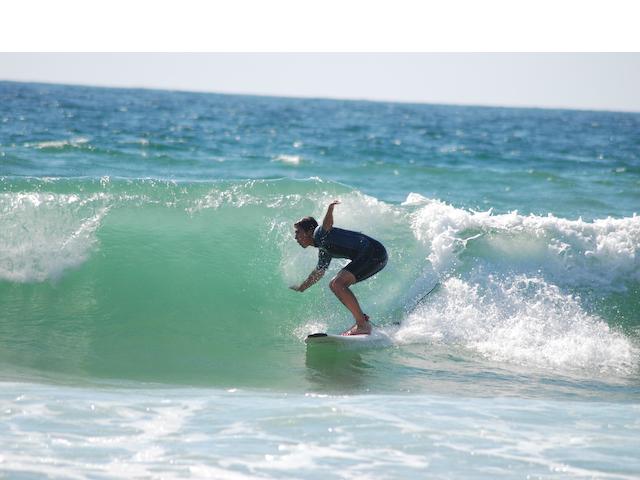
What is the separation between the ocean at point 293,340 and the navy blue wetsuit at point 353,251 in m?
0.84

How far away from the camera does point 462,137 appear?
113ft

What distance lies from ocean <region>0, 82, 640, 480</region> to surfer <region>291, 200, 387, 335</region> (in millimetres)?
457

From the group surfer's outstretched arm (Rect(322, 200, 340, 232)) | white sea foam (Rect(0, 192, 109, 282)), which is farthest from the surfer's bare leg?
white sea foam (Rect(0, 192, 109, 282))

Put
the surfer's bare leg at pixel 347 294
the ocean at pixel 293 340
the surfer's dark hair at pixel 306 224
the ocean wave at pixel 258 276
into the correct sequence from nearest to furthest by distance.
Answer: the ocean at pixel 293 340 < the surfer's dark hair at pixel 306 224 < the surfer's bare leg at pixel 347 294 < the ocean wave at pixel 258 276

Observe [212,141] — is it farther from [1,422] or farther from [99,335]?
[1,422]

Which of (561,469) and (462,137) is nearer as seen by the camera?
(561,469)

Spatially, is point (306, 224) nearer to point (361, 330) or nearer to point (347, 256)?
point (347, 256)

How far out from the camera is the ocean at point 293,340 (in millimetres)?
5500

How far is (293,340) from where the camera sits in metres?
9.01

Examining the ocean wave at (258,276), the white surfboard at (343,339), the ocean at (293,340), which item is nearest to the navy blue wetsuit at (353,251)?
the white surfboard at (343,339)

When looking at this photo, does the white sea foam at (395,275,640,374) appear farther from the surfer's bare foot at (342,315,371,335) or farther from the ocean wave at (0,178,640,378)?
the surfer's bare foot at (342,315,371,335)

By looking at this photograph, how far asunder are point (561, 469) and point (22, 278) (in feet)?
23.7

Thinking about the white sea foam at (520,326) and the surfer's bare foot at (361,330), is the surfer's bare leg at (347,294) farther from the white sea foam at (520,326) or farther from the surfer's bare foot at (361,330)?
the white sea foam at (520,326)

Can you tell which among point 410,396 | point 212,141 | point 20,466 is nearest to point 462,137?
point 212,141
